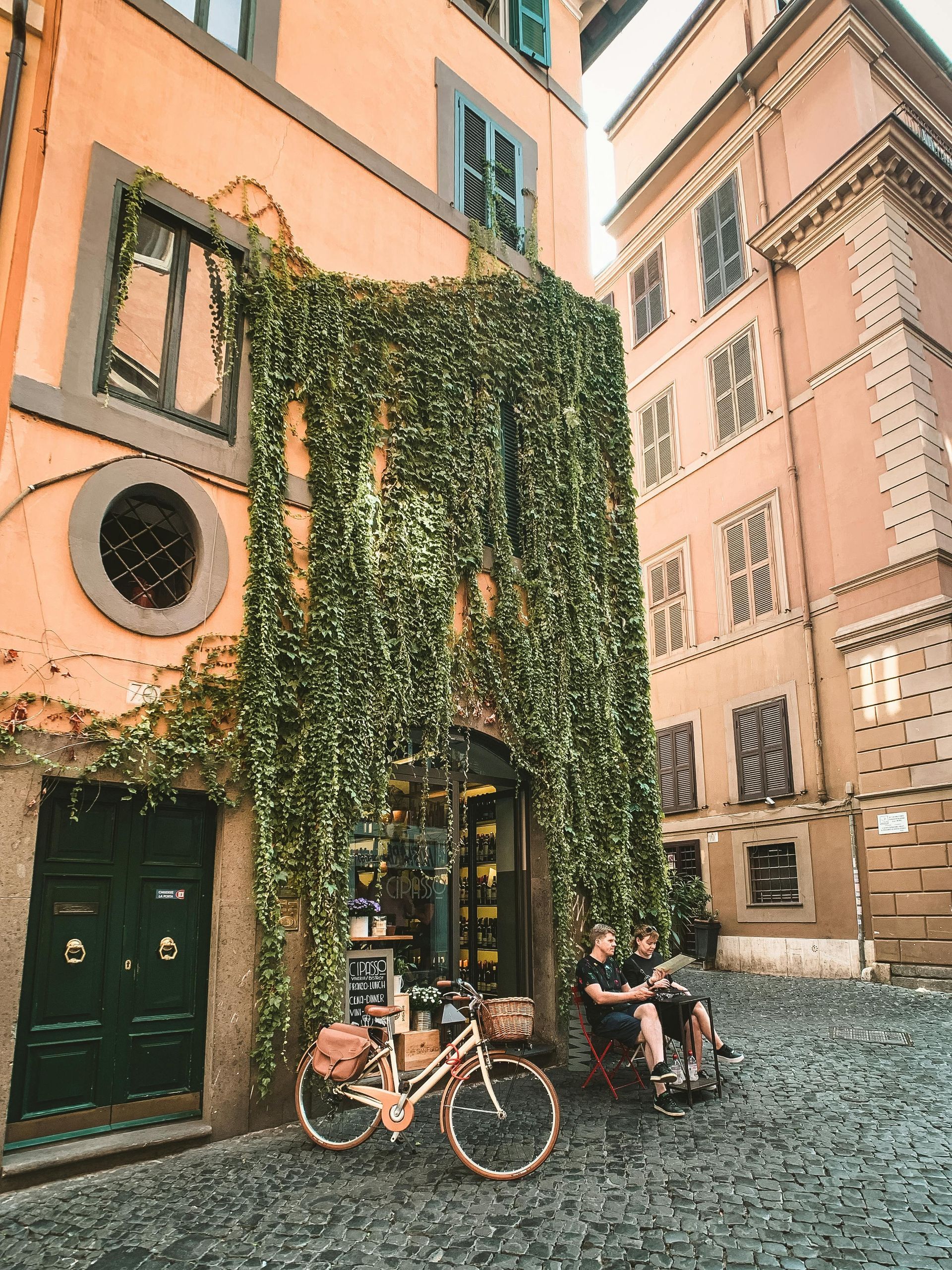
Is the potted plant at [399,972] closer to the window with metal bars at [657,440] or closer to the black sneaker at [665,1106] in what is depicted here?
the black sneaker at [665,1106]

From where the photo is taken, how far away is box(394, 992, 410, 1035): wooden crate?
7375 mm

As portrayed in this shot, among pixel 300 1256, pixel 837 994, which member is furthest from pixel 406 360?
pixel 837 994

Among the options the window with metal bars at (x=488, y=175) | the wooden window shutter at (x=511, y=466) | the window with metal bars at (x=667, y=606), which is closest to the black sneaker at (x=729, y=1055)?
the wooden window shutter at (x=511, y=466)

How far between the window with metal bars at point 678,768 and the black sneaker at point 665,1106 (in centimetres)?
1195

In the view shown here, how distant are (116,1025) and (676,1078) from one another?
387 cm

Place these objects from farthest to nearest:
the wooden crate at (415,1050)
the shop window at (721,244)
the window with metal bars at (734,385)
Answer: the shop window at (721,244)
the window with metal bars at (734,385)
the wooden crate at (415,1050)

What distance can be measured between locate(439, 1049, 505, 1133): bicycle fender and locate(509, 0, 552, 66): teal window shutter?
467 inches

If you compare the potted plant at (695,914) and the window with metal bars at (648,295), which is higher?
the window with metal bars at (648,295)

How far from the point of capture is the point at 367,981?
736cm

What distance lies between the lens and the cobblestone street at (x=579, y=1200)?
13.1 feet

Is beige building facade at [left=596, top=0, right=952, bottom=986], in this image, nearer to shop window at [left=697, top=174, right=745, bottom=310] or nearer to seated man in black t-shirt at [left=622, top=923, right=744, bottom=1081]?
shop window at [left=697, top=174, right=745, bottom=310]

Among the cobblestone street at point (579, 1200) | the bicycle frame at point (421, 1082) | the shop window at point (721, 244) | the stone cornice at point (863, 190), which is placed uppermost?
→ the shop window at point (721, 244)

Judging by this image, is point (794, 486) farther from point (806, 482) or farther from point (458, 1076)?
point (458, 1076)

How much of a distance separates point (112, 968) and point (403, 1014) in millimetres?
2723
